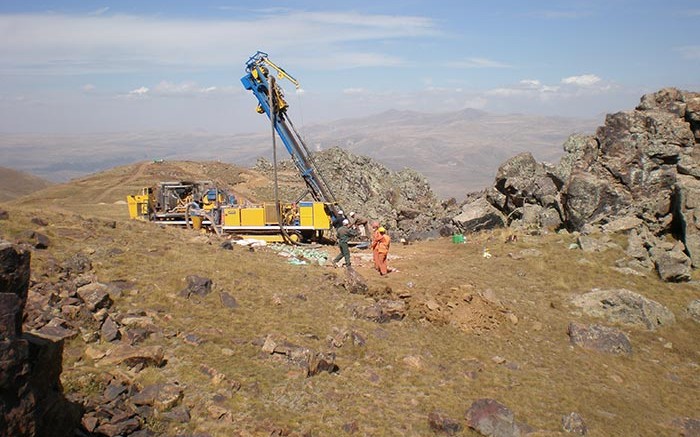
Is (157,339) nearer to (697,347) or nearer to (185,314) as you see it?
(185,314)

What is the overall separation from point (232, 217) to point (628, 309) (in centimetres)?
1569

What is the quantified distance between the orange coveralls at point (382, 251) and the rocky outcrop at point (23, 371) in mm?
12267

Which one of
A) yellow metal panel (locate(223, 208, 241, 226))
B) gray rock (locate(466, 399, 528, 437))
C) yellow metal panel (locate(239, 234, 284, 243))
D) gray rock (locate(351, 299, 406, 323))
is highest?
yellow metal panel (locate(223, 208, 241, 226))

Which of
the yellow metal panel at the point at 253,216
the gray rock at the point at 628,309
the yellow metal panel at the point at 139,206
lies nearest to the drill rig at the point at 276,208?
the yellow metal panel at the point at 253,216

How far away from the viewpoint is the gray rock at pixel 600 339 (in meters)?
13.6

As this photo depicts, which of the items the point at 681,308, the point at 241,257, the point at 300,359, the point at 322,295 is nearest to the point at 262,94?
the point at 241,257

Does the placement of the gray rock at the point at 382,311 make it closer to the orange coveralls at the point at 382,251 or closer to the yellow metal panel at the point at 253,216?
the orange coveralls at the point at 382,251

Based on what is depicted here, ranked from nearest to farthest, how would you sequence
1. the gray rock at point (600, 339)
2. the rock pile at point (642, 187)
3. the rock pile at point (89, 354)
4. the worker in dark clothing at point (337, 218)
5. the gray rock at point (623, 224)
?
the rock pile at point (89, 354) < the gray rock at point (600, 339) < the rock pile at point (642, 187) < the gray rock at point (623, 224) < the worker in dark clothing at point (337, 218)

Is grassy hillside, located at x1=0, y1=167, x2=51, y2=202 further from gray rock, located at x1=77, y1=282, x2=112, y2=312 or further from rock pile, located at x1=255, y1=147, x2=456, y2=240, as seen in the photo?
gray rock, located at x1=77, y1=282, x2=112, y2=312

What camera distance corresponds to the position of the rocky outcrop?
223 inches

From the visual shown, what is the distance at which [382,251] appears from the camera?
1823 centimetres

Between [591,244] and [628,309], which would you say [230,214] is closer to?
[591,244]

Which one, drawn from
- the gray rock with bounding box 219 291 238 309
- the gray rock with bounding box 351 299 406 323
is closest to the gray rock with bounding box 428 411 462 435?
the gray rock with bounding box 351 299 406 323

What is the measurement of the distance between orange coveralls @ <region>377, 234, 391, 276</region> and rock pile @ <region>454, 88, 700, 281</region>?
8.92 m
